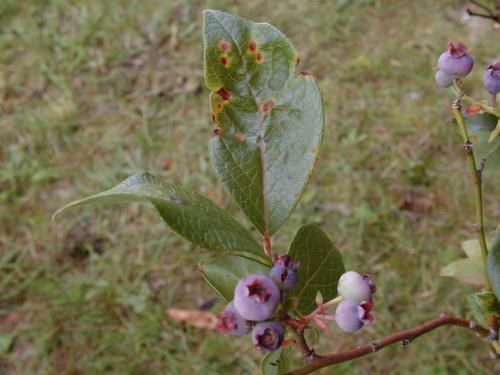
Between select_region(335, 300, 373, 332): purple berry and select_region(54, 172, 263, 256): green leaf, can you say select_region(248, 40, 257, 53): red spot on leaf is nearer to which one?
select_region(54, 172, 263, 256): green leaf

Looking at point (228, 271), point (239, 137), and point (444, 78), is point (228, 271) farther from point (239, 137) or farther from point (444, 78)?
point (444, 78)

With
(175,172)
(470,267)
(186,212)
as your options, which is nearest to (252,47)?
(186,212)

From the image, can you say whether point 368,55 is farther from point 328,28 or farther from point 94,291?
point 94,291

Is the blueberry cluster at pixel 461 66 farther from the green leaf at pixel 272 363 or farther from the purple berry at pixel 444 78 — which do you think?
the green leaf at pixel 272 363

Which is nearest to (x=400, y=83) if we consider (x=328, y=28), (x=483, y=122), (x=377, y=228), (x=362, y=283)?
(x=328, y=28)

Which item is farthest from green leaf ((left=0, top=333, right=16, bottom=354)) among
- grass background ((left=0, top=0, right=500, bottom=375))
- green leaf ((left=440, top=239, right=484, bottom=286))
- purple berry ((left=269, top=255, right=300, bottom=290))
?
purple berry ((left=269, top=255, right=300, bottom=290))

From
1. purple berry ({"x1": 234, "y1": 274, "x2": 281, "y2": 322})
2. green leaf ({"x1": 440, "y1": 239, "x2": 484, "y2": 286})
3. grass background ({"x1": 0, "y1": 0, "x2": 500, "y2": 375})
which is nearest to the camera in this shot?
purple berry ({"x1": 234, "y1": 274, "x2": 281, "y2": 322})
